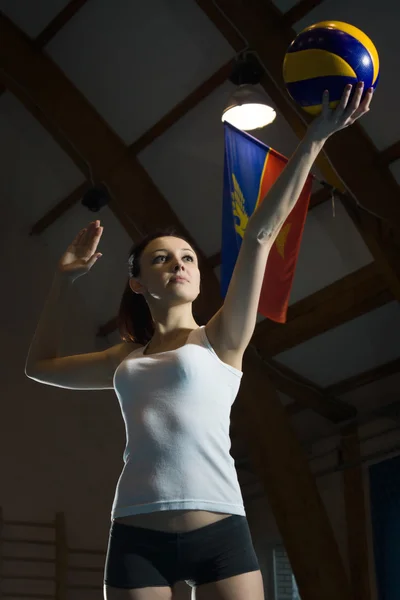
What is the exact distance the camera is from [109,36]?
17.5ft

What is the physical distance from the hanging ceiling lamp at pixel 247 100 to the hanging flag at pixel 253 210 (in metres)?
0.36

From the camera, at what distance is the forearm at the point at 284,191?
1.45 metres

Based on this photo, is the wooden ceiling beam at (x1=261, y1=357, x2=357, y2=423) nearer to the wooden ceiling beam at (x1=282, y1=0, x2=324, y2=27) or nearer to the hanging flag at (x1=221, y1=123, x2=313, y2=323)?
the hanging flag at (x1=221, y1=123, x2=313, y2=323)

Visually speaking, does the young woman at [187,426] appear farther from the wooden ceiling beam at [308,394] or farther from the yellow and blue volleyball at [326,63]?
the wooden ceiling beam at [308,394]

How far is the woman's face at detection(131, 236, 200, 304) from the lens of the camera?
1584 millimetres

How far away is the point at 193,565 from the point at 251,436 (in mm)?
4422

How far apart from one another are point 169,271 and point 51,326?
33 cm

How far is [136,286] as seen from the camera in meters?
1.69

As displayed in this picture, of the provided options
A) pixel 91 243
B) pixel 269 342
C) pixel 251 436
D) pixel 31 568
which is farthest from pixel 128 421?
pixel 31 568

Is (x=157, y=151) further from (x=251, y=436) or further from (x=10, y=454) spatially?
(x=10, y=454)

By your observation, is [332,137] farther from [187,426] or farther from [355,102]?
[187,426]

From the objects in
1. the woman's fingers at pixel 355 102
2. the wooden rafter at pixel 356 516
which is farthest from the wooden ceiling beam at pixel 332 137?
the woman's fingers at pixel 355 102

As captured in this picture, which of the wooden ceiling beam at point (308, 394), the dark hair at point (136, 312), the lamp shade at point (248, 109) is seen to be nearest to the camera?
the dark hair at point (136, 312)

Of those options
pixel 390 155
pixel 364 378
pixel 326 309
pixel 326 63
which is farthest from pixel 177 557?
pixel 364 378
